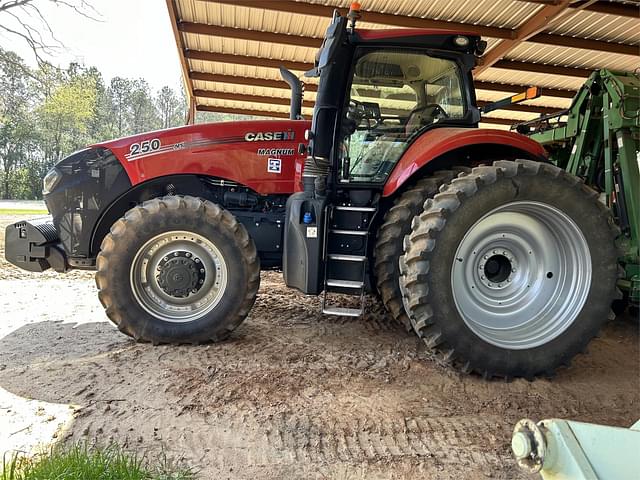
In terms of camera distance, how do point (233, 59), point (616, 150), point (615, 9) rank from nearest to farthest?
point (616, 150)
point (615, 9)
point (233, 59)

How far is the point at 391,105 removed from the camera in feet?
11.7

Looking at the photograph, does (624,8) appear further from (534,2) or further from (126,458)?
(126,458)

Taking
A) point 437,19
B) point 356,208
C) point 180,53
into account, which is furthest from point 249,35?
point 356,208

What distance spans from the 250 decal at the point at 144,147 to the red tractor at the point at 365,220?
0.01 meters

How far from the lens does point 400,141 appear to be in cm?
354

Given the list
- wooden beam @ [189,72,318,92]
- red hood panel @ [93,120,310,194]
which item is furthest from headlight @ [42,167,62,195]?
wooden beam @ [189,72,318,92]

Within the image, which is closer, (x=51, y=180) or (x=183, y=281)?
(x=183, y=281)

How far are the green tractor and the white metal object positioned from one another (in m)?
2.76

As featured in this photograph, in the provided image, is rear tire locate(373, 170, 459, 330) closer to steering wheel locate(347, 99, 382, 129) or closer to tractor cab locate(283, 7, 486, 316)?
tractor cab locate(283, 7, 486, 316)

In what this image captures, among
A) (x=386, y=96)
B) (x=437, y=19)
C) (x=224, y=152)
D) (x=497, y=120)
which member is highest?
(x=437, y=19)

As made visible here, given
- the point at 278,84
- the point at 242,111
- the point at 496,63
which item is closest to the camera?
the point at 496,63

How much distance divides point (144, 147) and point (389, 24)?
14.9 ft

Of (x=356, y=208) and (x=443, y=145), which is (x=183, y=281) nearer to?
(x=356, y=208)

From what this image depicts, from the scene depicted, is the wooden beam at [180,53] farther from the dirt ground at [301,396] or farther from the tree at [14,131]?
the tree at [14,131]
